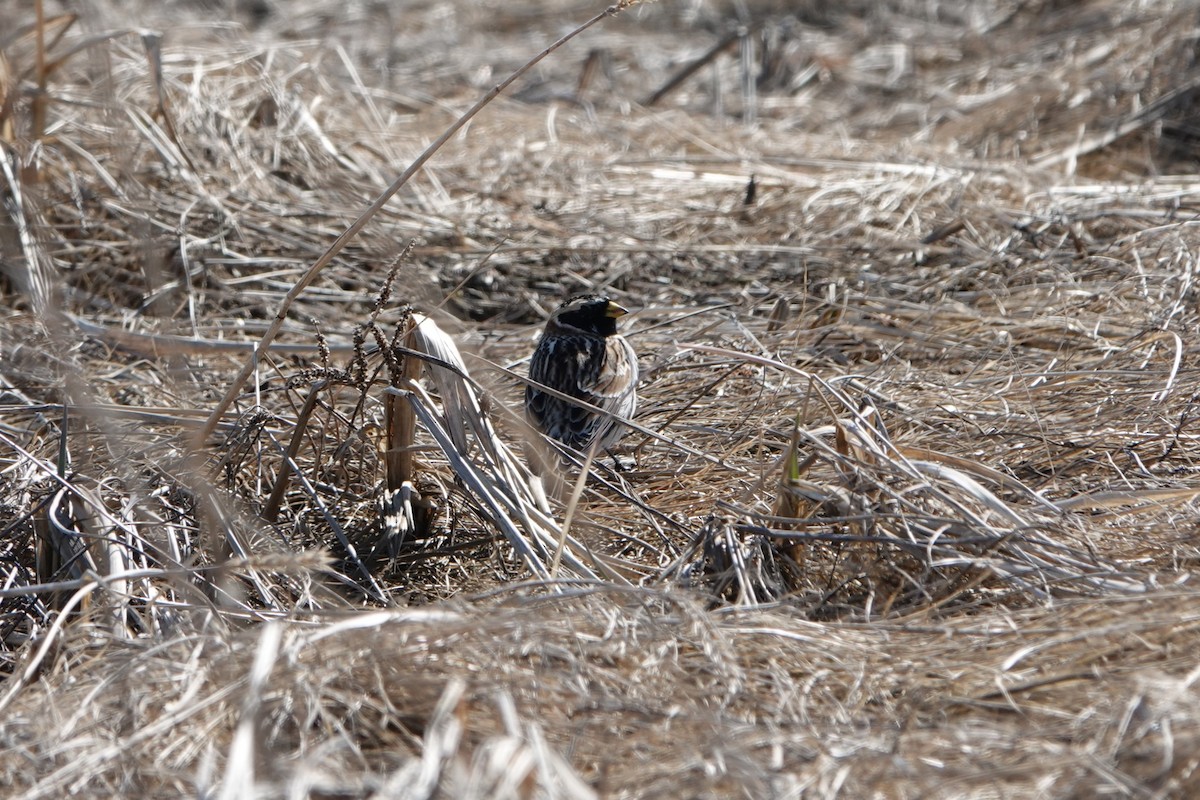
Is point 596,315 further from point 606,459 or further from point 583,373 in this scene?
point 606,459

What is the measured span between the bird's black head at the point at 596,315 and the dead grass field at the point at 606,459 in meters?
0.27

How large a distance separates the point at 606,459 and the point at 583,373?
282mm

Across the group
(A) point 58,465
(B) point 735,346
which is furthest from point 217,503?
(B) point 735,346

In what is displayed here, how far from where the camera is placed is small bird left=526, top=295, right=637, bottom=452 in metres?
3.93

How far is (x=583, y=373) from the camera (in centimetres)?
407

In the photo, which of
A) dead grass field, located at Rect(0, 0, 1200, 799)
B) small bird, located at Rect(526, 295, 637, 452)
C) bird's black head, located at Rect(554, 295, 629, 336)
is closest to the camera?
dead grass field, located at Rect(0, 0, 1200, 799)

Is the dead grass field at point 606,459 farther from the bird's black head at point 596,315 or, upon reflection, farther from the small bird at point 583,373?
the bird's black head at point 596,315

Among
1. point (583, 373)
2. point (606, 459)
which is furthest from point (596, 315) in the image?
point (606, 459)

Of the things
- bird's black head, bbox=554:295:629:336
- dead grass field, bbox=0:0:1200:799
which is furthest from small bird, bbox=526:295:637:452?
dead grass field, bbox=0:0:1200:799

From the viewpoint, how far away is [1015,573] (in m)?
2.75

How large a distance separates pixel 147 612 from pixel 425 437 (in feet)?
3.68

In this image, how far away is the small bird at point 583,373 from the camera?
393 centimetres

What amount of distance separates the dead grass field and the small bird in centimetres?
15

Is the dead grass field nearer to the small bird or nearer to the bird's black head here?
the small bird
